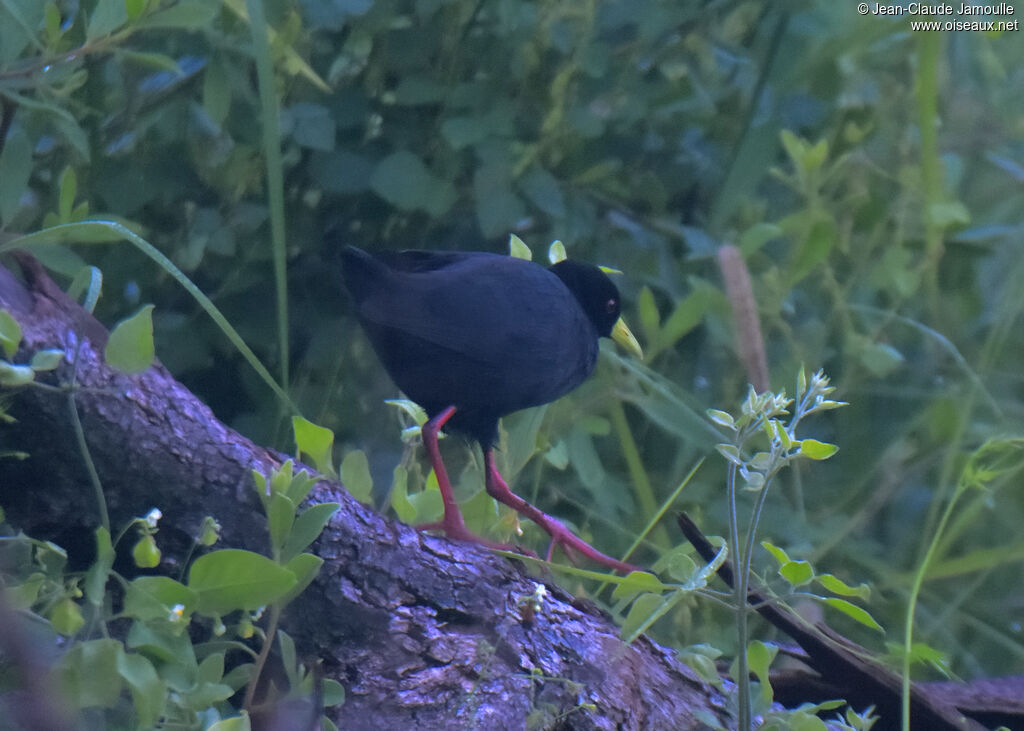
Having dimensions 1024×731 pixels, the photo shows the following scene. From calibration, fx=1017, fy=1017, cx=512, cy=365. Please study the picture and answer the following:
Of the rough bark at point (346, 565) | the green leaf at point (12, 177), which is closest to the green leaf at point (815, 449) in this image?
the rough bark at point (346, 565)

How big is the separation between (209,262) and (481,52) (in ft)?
2.42

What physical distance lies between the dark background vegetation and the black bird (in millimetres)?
89

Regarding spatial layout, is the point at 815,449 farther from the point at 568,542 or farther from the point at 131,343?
the point at 568,542

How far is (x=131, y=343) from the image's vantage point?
906 mm

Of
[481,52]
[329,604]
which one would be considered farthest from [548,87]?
[329,604]

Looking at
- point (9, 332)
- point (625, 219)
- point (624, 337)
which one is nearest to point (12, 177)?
point (9, 332)

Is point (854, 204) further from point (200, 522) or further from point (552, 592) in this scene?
point (200, 522)

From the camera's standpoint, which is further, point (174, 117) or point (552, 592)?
point (174, 117)

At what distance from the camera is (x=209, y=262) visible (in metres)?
2.08

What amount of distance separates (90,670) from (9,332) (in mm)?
296

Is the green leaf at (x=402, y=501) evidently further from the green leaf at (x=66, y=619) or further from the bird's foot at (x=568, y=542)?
the green leaf at (x=66, y=619)

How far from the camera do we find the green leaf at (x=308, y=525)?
94cm

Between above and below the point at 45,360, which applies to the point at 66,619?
below

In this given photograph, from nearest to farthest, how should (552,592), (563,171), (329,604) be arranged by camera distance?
(329,604) < (552,592) < (563,171)
